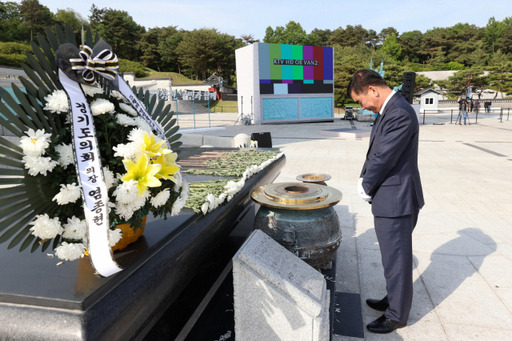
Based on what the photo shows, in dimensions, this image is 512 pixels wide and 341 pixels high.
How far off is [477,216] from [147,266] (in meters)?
5.01

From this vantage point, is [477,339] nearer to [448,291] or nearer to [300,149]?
[448,291]

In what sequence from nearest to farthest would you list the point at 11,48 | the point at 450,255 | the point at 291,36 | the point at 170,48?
the point at 450,255, the point at 11,48, the point at 291,36, the point at 170,48

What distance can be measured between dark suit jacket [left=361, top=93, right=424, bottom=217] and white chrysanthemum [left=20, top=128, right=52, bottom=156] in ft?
6.26

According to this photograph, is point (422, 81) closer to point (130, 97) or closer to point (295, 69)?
point (295, 69)

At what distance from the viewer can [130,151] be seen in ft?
4.51

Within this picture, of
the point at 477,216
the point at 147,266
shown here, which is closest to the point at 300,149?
the point at 477,216

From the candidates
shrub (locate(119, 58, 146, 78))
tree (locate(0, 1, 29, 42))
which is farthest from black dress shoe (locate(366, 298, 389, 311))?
tree (locate(0, 1, 29, 42))

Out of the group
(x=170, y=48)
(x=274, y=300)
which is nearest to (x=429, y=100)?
(x=274, y=300)

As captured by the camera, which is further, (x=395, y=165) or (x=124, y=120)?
(x=395, y=165)

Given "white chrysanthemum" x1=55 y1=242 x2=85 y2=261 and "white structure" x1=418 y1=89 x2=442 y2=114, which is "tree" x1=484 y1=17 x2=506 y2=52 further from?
"white chrysanthemum" x1=55 y1=242 x2=85 y2=261

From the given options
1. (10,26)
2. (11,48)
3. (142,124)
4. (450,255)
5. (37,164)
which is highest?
(10,26)

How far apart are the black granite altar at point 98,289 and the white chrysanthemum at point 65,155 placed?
1.60 feet

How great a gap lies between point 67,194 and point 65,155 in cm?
16

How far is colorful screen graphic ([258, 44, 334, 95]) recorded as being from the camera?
2506 cm
